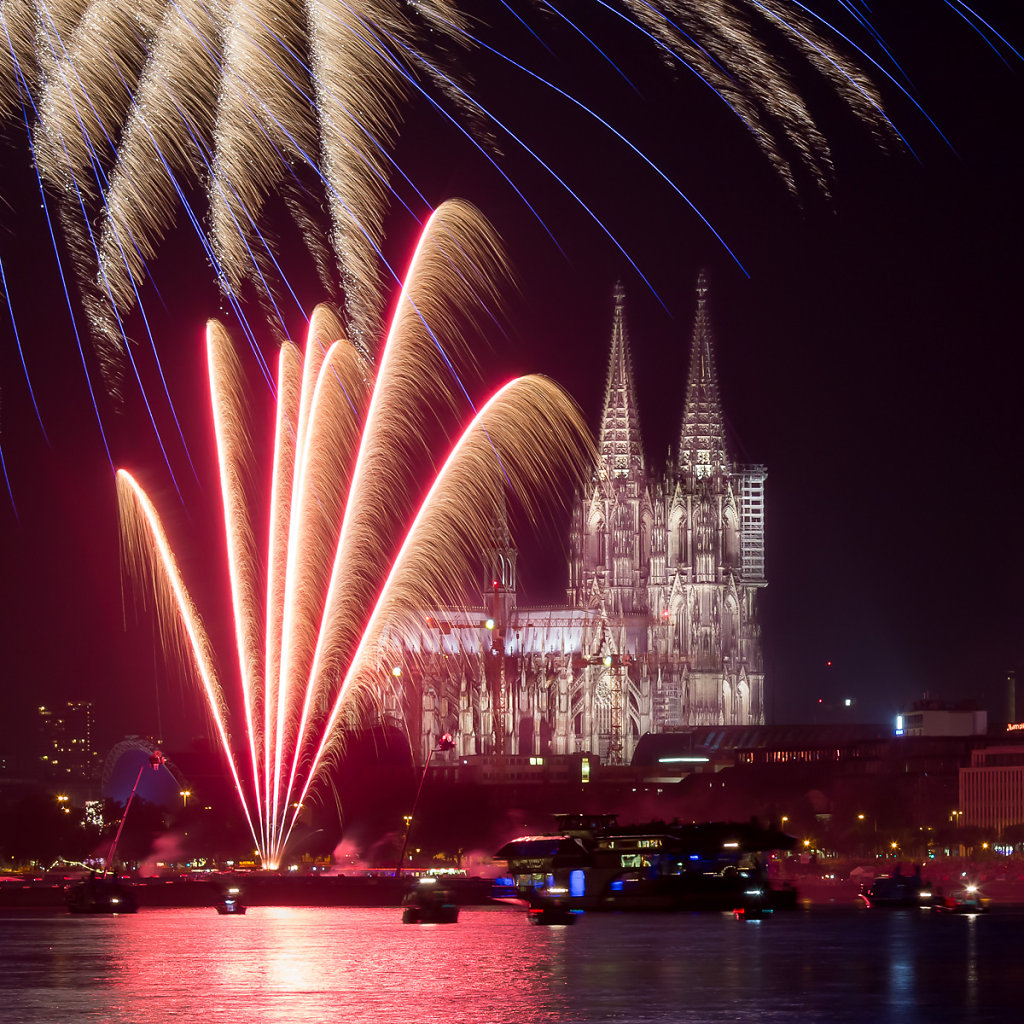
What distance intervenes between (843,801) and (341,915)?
389 ft

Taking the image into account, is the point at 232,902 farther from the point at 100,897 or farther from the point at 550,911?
the point at 550,911

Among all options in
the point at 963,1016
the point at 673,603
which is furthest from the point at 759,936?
the point at 673,603

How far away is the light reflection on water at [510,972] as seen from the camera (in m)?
37.1

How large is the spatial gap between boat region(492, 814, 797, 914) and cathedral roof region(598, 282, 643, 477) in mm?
107793

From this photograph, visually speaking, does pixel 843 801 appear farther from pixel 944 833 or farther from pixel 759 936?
pixel 759 936

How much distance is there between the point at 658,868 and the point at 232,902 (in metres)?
18.0

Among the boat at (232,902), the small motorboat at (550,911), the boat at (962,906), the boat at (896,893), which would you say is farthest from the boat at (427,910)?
the boat at (896,893)

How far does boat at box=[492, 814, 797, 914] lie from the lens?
280 ft

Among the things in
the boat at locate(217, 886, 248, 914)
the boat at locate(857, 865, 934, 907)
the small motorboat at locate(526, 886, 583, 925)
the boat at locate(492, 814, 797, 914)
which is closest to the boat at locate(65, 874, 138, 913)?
the boat at locate(217, 886, 248, 914)

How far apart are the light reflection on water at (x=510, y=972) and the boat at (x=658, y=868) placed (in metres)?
12.4

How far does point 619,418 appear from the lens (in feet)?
653

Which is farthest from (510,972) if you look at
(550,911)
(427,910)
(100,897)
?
(100,897)

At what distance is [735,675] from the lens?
655ft

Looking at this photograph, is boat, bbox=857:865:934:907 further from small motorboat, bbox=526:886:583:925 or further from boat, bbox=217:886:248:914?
boat, bbox=217:886:248:914
